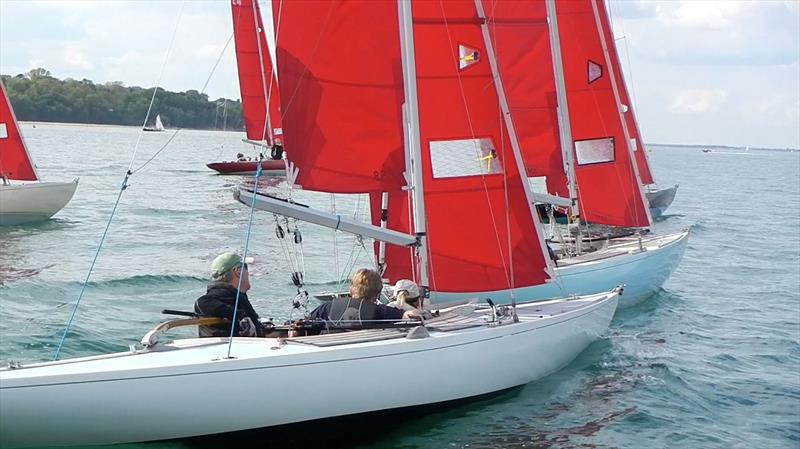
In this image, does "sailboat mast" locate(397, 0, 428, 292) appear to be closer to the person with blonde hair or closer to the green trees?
the person with blonde hair

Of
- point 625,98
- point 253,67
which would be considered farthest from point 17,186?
point 253,67

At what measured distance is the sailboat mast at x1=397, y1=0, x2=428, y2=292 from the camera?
1067cm

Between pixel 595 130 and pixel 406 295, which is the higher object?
pixel 595 130

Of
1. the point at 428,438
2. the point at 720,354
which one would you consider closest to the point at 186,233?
the point at 720,354

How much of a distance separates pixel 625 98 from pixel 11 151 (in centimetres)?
1371

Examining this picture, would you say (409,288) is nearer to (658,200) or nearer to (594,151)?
(594,151)

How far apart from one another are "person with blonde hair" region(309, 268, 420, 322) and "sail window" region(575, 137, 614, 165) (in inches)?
363

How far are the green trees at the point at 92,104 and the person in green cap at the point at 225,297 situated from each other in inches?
3772

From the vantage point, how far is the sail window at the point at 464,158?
36.6 ft

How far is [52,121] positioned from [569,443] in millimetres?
108293

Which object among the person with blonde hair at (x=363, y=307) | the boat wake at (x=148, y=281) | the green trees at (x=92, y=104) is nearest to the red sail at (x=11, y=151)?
the boat wake at (x=148, y=281)

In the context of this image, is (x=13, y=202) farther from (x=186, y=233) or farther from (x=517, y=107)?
(x=517, y=107)

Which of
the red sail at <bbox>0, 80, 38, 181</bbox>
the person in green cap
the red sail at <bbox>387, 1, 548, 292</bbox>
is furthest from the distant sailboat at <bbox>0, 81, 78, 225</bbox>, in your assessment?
the person in green cap

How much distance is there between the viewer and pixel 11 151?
2331cm
